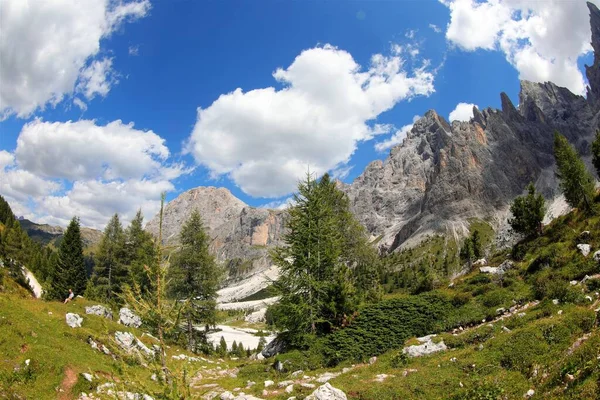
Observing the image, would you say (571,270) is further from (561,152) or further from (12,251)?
(12,251)

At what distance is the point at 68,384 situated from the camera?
51.5 ft

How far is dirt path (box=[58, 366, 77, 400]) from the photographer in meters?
15.0

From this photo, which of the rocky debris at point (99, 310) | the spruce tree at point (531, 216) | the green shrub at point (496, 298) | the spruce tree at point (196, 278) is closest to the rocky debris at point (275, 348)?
the spruce tree at point (196, 278)

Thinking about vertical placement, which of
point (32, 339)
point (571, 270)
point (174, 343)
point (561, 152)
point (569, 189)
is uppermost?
point (561, 152)

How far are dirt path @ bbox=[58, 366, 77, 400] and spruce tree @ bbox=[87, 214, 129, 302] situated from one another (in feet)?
121

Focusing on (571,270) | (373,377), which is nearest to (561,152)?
(571,270)

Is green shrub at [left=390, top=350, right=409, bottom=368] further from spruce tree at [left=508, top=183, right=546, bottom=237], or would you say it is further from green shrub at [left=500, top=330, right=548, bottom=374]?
spruce tree at [left=508, top=183, right=546, bottom=237]

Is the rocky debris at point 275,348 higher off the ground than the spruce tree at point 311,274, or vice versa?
the spruce tree at point 311,274

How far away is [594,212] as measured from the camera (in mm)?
32469

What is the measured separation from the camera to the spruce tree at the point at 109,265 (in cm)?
5106

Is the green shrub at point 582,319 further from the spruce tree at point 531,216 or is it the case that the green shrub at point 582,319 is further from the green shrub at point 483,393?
the spruce tree at point 531,216

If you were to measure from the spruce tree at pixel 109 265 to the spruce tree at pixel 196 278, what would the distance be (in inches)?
670

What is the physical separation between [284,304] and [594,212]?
101ft

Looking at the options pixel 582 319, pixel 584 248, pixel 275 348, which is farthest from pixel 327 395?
pixel 584 248
